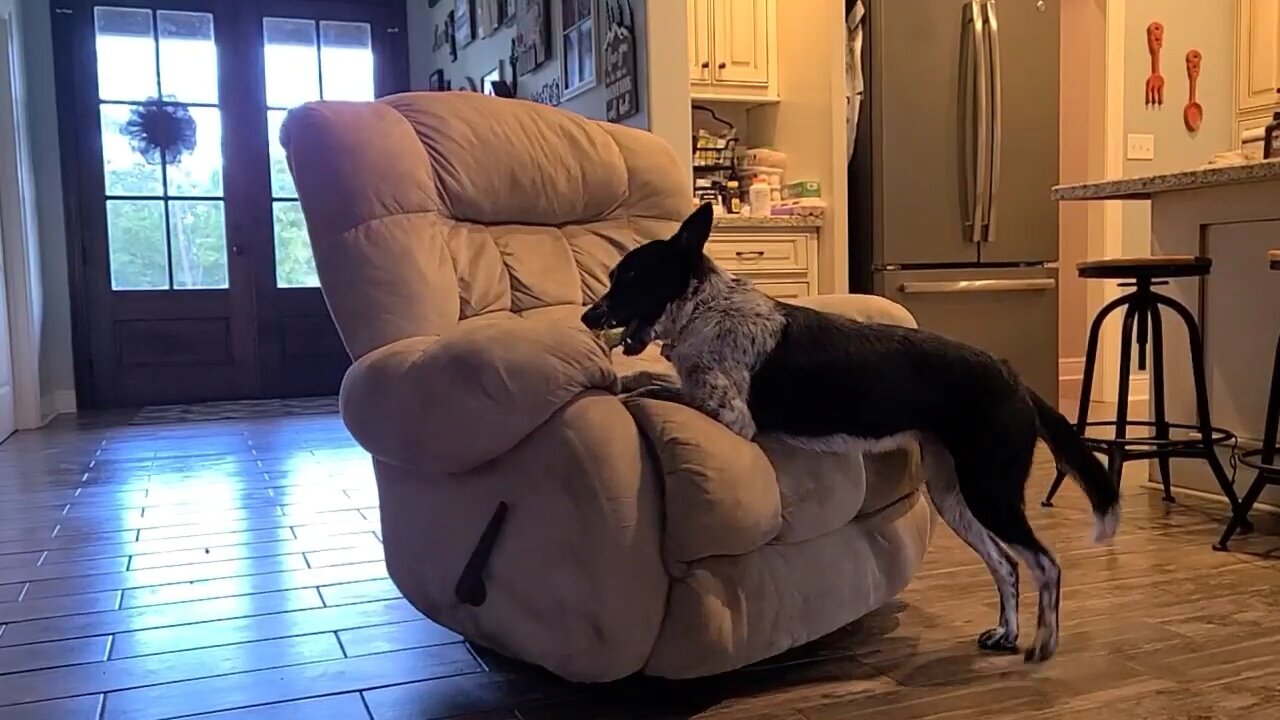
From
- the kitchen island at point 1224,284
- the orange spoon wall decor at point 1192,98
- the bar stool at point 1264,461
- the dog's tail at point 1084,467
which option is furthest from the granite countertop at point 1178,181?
the orange spoon wall decor at point 1192,98

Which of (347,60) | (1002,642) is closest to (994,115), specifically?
(1002,642)

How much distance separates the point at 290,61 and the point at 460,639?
18.2ft

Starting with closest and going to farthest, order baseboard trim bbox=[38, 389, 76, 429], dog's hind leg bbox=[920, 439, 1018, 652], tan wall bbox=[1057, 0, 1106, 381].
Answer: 1. dog's hind leg bbox=[920, 439, 1018, 652]
2. tan wall bbox=[1057, 0, 1106, 381]
3. baseboard trim bbox=[38, 389, 76, 429]

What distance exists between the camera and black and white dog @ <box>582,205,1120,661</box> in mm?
1687

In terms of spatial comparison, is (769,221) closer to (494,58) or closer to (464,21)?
(494,58)

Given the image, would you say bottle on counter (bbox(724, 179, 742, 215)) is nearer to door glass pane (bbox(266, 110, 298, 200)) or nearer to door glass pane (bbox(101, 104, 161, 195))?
door glass pane (bbox(266, 110, 298, 200))

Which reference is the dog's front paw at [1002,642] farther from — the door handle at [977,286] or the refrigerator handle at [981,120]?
the refrigerator handle at [981,120]

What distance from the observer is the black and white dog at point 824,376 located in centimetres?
169

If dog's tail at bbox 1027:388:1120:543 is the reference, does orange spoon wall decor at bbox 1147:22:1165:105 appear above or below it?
above

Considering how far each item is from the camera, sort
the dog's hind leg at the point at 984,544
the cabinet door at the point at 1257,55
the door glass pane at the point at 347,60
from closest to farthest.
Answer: the dog's hind leg at the point at 984,544 → the cabinet door at the point at 1257,55 → the door glass pane at the point at 347,60

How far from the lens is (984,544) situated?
193cm

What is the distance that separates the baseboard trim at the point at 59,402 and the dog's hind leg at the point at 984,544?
550 cm

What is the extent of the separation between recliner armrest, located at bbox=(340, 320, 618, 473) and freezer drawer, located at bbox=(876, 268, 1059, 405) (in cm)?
295

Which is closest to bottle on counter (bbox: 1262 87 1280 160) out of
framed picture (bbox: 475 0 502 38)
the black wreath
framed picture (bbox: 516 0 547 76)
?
framed picture (bbox: 516 0 547 76)
